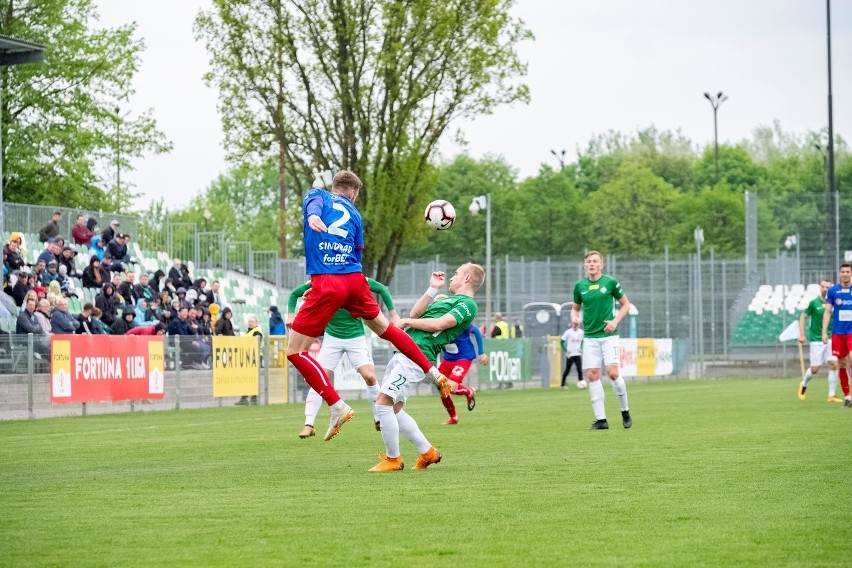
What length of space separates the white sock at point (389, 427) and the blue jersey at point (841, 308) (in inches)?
543

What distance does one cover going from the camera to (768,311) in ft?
163

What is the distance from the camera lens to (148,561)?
6.85 metres

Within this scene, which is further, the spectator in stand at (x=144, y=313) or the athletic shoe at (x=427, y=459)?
the spectator in stand at (x=144, y=313)

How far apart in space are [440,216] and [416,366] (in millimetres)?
4980

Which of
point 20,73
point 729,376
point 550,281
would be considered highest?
point 20,73

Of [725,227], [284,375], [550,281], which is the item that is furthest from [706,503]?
[725,227]

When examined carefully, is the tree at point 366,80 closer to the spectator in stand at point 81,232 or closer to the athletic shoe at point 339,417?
the spectator in stand at point 81,232

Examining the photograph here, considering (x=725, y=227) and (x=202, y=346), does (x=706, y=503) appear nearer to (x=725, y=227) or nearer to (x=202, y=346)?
(x=202, y=346)

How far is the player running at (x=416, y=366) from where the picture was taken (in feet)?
38.3

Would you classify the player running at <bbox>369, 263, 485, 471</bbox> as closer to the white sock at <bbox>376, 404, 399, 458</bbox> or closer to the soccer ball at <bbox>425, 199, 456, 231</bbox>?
the white sock at <bbox>376, 404, 399, 458</bbox>

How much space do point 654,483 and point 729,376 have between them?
3747 cm

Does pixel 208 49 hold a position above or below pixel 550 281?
above

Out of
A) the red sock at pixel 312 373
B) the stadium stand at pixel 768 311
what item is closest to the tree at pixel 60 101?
the stadium stand at pixel 768 311

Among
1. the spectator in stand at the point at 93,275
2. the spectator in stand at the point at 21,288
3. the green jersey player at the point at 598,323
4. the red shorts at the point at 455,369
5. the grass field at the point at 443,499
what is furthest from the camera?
the spectator in stand at the point at 93,275
